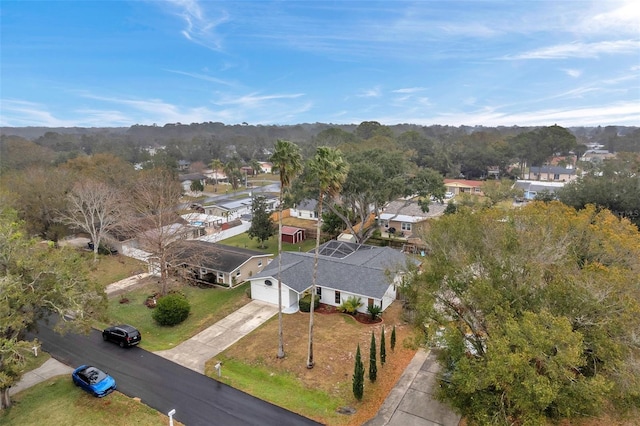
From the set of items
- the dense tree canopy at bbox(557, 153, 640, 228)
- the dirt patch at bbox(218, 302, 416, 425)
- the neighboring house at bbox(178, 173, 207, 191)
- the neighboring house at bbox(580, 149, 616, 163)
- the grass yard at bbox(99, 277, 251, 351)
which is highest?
the neighboring house at bbox(580, 149, 616, 163)

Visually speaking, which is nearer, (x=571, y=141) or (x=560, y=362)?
(x=560, y=362)

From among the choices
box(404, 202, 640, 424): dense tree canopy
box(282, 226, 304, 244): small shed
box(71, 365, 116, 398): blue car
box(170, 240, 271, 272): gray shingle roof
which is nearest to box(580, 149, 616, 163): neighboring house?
box(282, 226, 304, 244): small shed

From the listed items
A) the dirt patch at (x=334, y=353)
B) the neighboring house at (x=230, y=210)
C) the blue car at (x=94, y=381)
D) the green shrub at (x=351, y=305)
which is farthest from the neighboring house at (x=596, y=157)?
the blue car at (x=94, y=381)

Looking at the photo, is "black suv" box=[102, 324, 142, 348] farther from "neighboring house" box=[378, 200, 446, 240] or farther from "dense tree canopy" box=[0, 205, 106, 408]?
"neighboring house" box=[378, 200, 446, 240]

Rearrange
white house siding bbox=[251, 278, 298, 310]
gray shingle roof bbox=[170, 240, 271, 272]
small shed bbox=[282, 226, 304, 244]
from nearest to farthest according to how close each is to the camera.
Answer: white house siding bbox=[251, 278, 298, 310] < gray shingle roof bbox=[170, 240, 271, 272] < small shed bbox=[282, 226, 304, 244]

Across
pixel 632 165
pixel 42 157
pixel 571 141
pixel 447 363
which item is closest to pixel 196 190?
pixel 42 157

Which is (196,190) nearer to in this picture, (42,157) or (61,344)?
(42,157)
